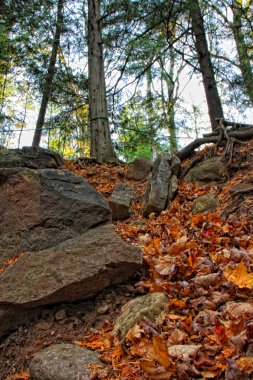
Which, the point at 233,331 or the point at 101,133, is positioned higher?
the point at 101,133

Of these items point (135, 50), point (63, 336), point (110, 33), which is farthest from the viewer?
point (110, 33)

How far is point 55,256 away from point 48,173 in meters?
1.60

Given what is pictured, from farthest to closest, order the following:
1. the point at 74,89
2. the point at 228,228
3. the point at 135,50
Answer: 1. the point at 74,89
2. the point at 135,50
3. the point at 228,228

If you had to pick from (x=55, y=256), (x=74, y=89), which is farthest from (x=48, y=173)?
(x=74, y=89)

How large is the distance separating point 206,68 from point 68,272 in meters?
6.86

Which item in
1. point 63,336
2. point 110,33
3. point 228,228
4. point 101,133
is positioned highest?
point 110,33

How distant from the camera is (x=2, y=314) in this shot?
233 cm

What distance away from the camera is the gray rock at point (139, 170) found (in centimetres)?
600

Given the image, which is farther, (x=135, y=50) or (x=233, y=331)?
(x=135, y=50)

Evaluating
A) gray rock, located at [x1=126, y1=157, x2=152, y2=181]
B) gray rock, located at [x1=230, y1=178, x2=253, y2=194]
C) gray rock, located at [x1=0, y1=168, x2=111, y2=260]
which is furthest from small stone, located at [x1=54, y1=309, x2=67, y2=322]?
gray rock, located at [x1=126, y1=157, x2=152, y2=181]

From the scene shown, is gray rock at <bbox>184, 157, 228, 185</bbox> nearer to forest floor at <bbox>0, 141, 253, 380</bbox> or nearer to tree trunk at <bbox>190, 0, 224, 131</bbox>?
forest floor at <bbox>0, 141, 253, 380</bbox>

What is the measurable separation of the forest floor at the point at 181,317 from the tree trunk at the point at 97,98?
363 cm

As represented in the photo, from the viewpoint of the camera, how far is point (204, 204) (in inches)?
166

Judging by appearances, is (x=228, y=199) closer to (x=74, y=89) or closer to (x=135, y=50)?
(x=135, y=50)
